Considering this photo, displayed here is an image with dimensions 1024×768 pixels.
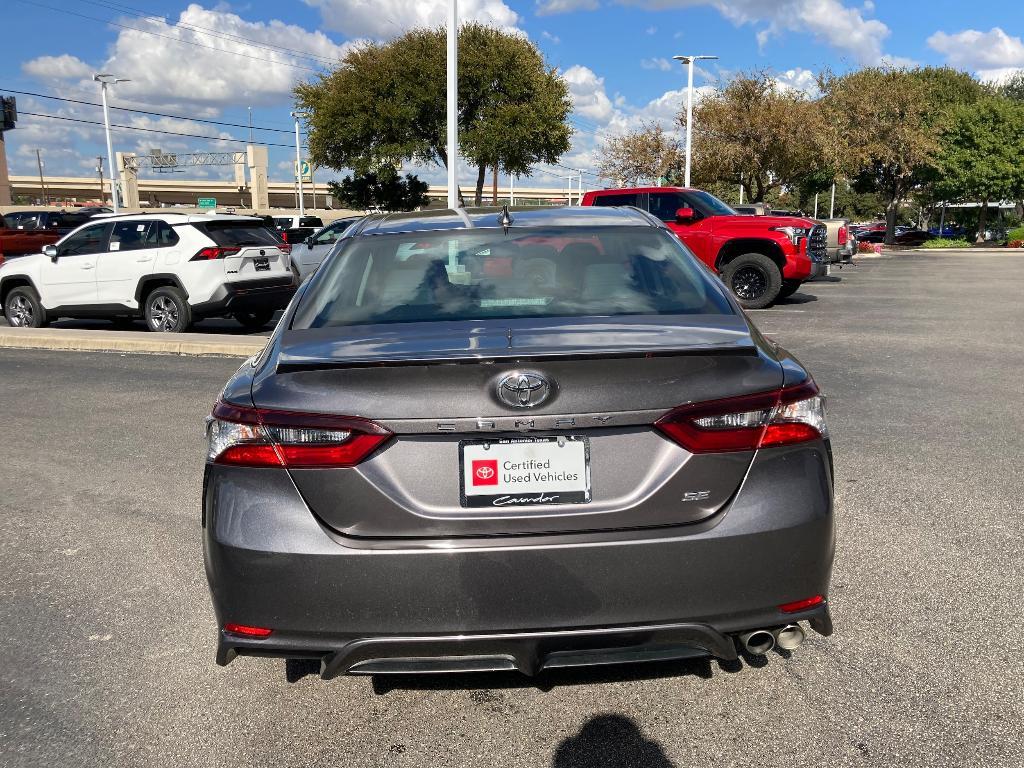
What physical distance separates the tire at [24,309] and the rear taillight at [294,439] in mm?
12930

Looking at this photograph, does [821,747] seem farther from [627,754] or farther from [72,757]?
[72,757]

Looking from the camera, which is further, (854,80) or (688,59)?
(854,80)

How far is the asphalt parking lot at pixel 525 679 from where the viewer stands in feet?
9.05

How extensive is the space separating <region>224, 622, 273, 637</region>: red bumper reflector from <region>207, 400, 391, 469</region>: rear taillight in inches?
18.5

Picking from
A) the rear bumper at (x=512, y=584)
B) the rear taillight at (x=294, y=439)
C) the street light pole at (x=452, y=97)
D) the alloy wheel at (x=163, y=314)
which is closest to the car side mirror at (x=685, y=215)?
the street light pole at (x=452, y=97)

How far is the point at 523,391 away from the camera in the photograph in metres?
2.43

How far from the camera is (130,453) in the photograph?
636 cm

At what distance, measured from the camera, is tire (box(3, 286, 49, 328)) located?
1381cm

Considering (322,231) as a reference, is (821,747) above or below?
below

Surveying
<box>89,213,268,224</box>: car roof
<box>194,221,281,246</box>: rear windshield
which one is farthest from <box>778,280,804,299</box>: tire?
<box>89,213,268,224</box>: car roof

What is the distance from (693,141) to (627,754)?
4260 cm

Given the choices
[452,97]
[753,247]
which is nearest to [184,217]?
[452,97]

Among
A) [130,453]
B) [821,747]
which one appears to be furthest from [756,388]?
[130,453]

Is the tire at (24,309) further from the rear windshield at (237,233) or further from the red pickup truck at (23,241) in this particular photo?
the red pickup truck at (23,241)
